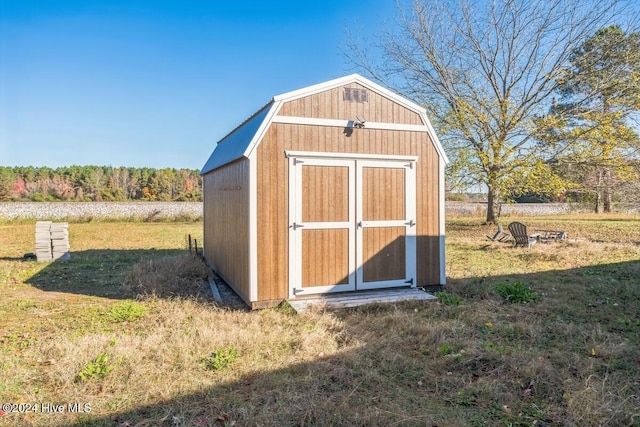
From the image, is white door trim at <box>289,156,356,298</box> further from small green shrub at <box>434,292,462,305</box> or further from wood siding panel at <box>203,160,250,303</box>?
small green shrub at <box>434,292,462,305</box>

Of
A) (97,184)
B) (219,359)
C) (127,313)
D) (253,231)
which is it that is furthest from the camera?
(97,184)

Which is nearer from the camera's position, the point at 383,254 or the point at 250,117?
the point at 383,254

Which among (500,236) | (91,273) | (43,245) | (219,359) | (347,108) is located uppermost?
(347,108)

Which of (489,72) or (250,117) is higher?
(489,72)

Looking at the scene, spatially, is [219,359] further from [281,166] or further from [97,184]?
[97,184]

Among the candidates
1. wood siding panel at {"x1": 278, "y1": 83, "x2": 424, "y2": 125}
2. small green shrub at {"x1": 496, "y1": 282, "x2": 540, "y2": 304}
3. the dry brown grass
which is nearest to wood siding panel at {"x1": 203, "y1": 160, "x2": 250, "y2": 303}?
the dry brown grass

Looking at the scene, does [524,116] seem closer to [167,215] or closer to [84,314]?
[84,314]

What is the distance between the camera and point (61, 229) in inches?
402

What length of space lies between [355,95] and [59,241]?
8.71 meters

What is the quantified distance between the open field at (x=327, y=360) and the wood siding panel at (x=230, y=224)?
66 centimetres

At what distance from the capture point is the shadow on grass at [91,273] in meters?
7.04

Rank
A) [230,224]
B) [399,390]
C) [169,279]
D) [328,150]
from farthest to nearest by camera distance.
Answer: [169,279], [230,224], [328,150], [399,390]

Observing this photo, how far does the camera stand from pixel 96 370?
10.7ft

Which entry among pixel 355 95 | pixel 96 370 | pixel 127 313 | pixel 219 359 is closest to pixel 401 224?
pixel 355 95
